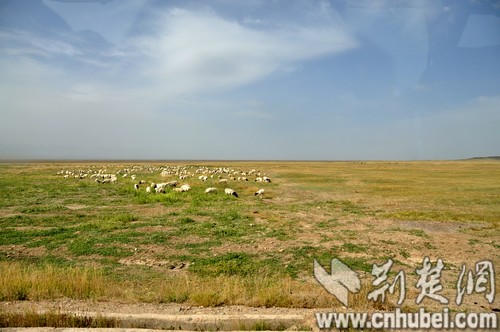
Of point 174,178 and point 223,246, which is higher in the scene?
point 174,178

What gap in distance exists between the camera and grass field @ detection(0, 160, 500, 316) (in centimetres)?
624

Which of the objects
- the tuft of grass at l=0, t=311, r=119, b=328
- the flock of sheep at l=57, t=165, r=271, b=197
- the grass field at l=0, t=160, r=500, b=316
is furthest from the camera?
the flock of sheep at l=57, t=165, r=271, b=197

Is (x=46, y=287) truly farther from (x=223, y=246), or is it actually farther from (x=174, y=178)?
(x=174, y=178)

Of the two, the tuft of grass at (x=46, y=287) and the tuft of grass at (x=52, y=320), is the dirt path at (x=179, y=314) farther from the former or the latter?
the tuft of grass at (x=46, y=287)

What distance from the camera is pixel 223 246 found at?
10.7m

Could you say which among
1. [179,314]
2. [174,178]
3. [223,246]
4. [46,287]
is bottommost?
[223,246]

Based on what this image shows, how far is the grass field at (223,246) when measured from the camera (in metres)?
6.24

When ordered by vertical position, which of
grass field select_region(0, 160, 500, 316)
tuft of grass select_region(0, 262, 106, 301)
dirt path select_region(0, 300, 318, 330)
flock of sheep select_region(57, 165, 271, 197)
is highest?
flock of sheep select_region(57, 165, 271, 197)

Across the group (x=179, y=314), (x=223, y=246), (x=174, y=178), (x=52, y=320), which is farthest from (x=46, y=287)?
(x=174, y=178)

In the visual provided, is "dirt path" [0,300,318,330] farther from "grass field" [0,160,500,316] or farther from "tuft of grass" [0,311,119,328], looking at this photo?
"grass field" [0,160,500,316]

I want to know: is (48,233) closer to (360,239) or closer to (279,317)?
(279,317)

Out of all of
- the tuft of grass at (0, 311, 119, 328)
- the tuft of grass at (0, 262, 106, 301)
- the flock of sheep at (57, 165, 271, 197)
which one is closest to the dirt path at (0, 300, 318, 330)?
the tuft of grass at (0, 311, 119, 328)

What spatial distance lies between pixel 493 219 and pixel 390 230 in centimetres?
621

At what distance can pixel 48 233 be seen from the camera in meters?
12.1
